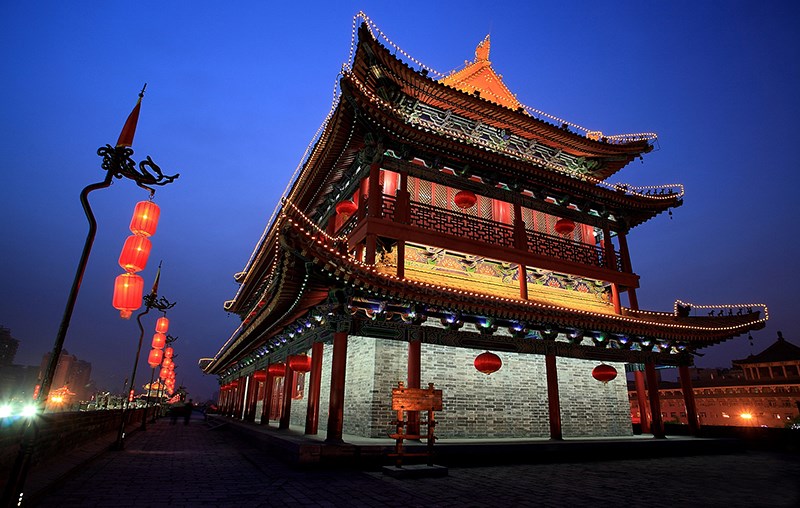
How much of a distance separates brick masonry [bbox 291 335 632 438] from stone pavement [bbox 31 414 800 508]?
2.65 meters

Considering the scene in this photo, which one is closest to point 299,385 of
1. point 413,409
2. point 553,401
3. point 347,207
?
point 347,207

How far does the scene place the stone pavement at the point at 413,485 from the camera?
19.3ft

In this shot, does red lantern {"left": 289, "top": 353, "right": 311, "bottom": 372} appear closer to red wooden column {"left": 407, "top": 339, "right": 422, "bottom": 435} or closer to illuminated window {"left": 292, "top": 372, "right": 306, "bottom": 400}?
red wooden column {"left": 407, "top": 339, "right": 422, "bottom": 435}

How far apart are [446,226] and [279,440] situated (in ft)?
23.9

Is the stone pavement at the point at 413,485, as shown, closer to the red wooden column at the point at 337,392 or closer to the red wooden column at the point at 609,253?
the red wooden column at the point at 337,392

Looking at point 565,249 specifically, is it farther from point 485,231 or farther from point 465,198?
point 465,198

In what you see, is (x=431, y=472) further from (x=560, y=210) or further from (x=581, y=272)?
(x=560, y=210)

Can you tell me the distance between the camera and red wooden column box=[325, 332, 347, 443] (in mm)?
9023

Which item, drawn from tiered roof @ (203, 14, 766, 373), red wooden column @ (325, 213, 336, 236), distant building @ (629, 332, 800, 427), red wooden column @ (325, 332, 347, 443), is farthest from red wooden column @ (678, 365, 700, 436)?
distant building @ (629, 332, 800, 427)

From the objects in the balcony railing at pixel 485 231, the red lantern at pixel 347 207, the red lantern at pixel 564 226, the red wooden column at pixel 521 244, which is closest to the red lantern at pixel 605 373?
the red wooden column at pixel 521 244

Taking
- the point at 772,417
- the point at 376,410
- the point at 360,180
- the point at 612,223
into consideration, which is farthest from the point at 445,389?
the point at 772,417

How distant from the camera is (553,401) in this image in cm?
1186

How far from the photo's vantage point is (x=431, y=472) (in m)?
7.84

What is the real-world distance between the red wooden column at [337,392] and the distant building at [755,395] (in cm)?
3799
